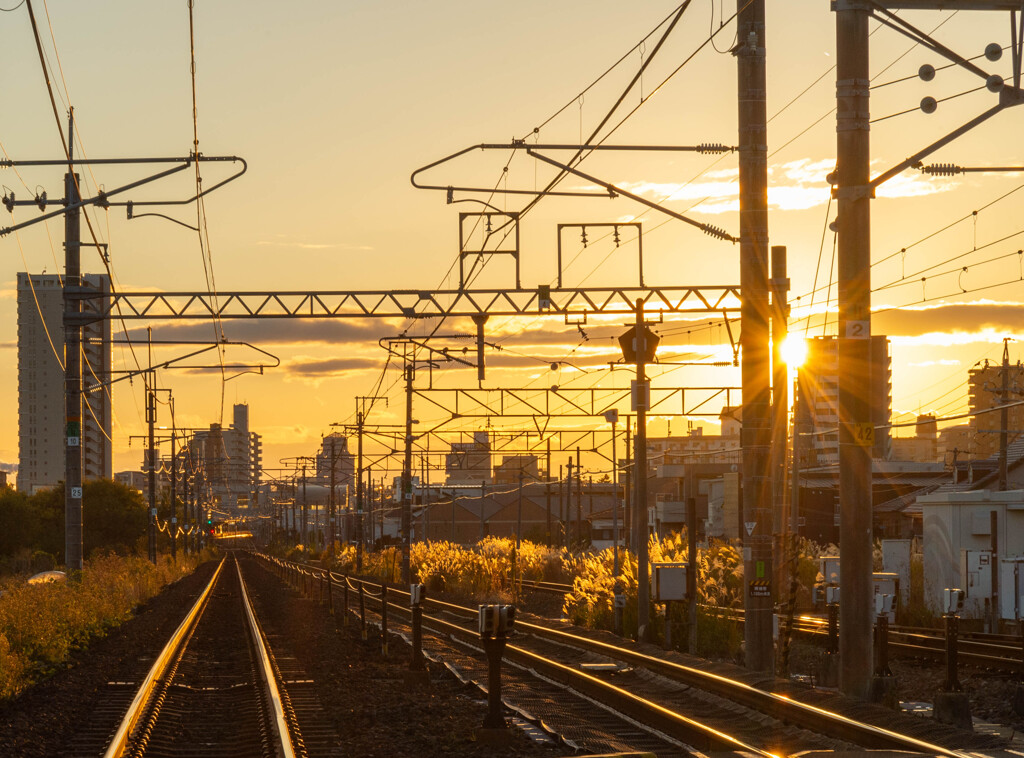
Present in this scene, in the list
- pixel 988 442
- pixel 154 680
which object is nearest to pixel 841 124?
pixel 154 680

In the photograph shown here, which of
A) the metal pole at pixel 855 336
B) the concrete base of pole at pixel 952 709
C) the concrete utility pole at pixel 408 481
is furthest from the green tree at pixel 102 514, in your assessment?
the concrete base of pole at pixel 952 709

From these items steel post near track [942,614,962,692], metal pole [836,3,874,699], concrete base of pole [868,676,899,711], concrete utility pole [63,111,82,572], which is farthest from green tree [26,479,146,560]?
steel post near track [942,614,962,692]

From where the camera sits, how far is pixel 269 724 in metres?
13.8

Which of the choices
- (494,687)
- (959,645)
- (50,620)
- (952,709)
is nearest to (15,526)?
(50,620)

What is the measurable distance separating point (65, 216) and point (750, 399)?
17.0m

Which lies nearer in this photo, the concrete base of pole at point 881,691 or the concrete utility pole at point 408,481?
the concrete base of pole at point 881,691

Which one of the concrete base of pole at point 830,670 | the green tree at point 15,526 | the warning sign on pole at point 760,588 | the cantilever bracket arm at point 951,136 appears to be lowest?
the green tree at point 15,526

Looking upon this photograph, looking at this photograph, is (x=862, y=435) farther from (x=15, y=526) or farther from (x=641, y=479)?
(x=15, y=526)

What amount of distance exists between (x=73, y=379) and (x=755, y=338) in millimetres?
16646

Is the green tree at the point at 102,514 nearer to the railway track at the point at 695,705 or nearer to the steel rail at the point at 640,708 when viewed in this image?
the railway track at the point at 695,705

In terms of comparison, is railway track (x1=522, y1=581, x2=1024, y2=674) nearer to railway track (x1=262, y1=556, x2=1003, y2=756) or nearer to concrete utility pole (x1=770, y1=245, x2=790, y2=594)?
concrete utility pole (x1=770, y1=245, x2=790, y2=594)

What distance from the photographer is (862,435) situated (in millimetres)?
13945

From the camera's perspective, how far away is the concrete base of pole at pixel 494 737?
1195cm

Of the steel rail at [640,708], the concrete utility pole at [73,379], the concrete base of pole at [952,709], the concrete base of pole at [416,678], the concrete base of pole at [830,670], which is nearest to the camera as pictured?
the steel rail at [640,708]
